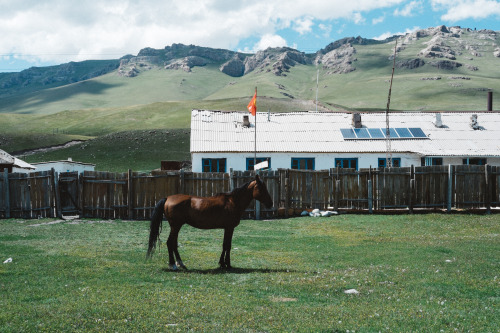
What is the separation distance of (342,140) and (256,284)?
2937cm

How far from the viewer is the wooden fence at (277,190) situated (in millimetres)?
24094

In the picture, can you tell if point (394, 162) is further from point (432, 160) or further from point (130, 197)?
point (130, 197)

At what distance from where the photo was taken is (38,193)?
2409 cm

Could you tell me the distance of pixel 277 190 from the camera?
25.6m

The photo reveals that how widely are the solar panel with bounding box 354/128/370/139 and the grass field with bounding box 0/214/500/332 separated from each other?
20190mm

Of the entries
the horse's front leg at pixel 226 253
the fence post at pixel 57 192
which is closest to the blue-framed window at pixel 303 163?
the fence post at pixel 57 192

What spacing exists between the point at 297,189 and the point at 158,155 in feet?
164

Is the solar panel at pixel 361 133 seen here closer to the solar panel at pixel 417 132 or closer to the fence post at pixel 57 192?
the solar panel at pixel 417 132

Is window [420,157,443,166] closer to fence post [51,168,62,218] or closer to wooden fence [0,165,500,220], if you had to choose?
wooden fence [0,165,500,220]

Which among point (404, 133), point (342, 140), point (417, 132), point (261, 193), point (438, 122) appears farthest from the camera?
point (438, 122)

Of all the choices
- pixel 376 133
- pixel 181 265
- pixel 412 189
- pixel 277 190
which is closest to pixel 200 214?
pixel 181 265

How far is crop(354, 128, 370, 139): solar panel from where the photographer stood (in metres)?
39.0

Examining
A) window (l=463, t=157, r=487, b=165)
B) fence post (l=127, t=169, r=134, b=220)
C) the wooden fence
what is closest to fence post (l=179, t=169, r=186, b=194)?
the wooden fence

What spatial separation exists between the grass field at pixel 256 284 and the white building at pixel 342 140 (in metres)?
17.7
